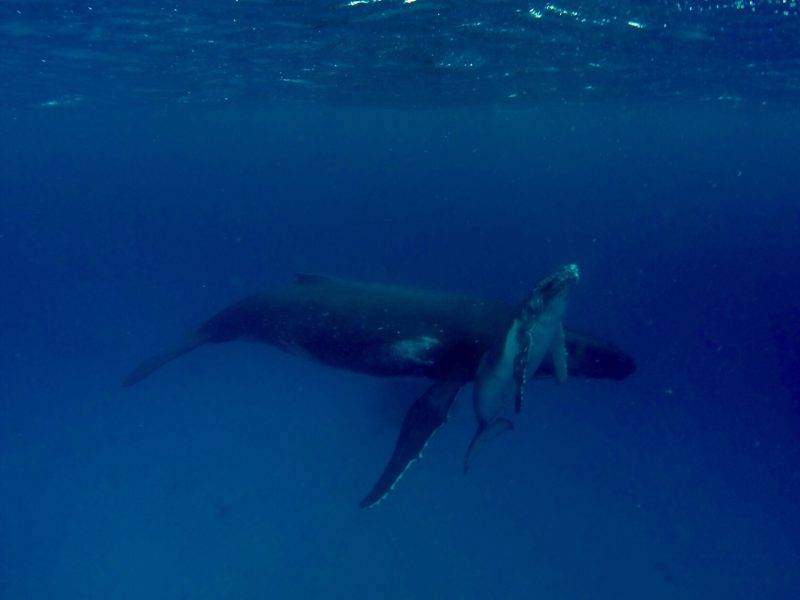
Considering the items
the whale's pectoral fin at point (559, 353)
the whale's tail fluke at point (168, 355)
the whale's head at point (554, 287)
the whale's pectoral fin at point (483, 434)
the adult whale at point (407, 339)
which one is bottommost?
the whale's tail fluke at point (168, 355)

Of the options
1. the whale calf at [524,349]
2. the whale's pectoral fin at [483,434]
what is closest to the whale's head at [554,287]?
the whale calf at [524,349]

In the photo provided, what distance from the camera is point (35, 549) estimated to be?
17.0 m

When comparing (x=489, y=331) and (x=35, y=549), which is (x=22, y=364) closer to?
(x=35, y=549)

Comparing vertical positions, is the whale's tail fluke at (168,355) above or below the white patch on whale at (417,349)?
below

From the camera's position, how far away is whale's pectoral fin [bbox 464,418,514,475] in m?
9.54

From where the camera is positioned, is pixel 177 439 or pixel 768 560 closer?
pixel 768 560

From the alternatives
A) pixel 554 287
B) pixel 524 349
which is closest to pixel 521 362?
pixel 524 349

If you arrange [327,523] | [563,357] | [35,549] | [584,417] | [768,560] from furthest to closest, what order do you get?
[584,417] → [35,549] → [327,523] → [768,560] → [563,357]

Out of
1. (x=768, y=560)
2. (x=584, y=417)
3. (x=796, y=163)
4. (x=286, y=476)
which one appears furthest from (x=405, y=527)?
(x=796, y=163)

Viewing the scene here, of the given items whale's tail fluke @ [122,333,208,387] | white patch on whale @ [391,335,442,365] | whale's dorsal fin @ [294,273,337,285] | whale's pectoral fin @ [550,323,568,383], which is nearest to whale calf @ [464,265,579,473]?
whale's pectoral fin @ [550,323,568,383]

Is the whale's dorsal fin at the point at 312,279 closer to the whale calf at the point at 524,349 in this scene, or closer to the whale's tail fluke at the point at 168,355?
the whale's tail fluke at the point at 168,355

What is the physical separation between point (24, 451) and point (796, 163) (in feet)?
553

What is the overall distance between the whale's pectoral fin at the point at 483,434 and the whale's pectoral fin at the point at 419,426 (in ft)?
1.81

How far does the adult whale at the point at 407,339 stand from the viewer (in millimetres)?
9938
